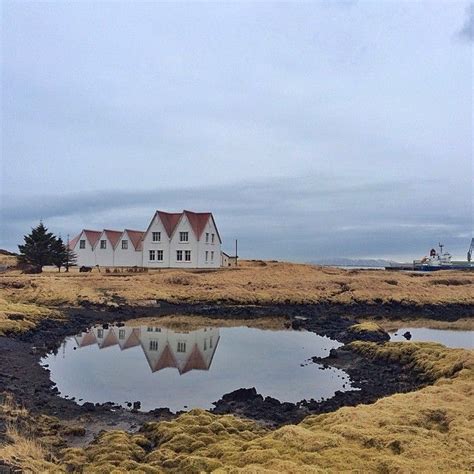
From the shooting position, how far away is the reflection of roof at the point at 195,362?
2189cm

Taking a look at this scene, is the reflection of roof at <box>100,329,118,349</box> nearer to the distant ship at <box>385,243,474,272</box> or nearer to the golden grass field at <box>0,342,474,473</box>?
the golden grass field at <box>0,342,474,473</box>

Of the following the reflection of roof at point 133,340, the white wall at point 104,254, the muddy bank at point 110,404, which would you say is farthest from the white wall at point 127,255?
the reflection of roof at point 133,340

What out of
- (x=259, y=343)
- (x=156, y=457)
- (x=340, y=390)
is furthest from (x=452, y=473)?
(x=259, y=343)

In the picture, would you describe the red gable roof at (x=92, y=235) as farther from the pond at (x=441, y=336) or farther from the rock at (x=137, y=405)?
the rock at (x=137, y=405)

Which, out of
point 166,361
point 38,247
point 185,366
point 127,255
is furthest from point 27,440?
point 127,255

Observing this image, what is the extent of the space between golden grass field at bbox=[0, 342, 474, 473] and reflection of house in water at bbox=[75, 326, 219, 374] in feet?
32.6

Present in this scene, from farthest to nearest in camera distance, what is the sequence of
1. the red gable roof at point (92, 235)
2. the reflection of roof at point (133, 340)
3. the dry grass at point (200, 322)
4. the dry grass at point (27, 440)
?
the red gable roof at point (92, 235)
the dry grass at point (200, 322)
the reflection of roof at point (133, 340)
the dry grass at point (27, 440)

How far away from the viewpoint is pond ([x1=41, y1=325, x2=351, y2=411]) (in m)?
17.2

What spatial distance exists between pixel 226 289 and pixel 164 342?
21.3 meters

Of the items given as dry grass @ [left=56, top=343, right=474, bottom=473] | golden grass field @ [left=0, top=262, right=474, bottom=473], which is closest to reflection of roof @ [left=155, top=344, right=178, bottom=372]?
golden grass field @ [left=0, top=262, right=474, bottom=473]

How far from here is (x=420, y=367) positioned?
19.3 metres

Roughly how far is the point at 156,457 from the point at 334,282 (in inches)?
1853

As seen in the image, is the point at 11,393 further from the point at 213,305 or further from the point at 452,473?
the point at 213,305

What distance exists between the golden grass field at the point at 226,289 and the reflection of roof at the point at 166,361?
1184 centimetres
